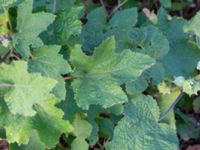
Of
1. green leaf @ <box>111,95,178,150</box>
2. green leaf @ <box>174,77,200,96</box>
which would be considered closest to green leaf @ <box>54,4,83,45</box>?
green leaf @ <box>111,95,178,150</box>

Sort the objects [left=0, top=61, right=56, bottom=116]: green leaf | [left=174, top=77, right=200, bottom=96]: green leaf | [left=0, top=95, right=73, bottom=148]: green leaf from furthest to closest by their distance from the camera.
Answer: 1. [left=174, top=77, right=200, bottom=96]: green leaf
2. [left=0, top=95, right=73, bottom=148]: green leaf
3. [left=0, top=61, right=56, bottom=116]: green leaf

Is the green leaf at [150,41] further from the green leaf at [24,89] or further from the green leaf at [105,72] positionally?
the green leaf at [24,89]

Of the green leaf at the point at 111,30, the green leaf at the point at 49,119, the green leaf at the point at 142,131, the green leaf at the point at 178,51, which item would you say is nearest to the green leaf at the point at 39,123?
the green leaf at the point at 49,119

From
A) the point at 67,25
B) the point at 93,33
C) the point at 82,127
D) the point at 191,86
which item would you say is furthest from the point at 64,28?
the point at 191,86

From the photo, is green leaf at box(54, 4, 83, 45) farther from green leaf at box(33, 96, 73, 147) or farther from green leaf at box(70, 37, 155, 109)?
green leaf at box(33, 96, 73, 147)

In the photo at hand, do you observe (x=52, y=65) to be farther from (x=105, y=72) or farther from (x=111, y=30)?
(x=111, y=30)

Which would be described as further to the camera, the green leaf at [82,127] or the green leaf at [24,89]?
the green leaf at [82,127]

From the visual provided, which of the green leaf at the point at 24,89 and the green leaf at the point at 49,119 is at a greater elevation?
the green leaf at the point at 24,89
